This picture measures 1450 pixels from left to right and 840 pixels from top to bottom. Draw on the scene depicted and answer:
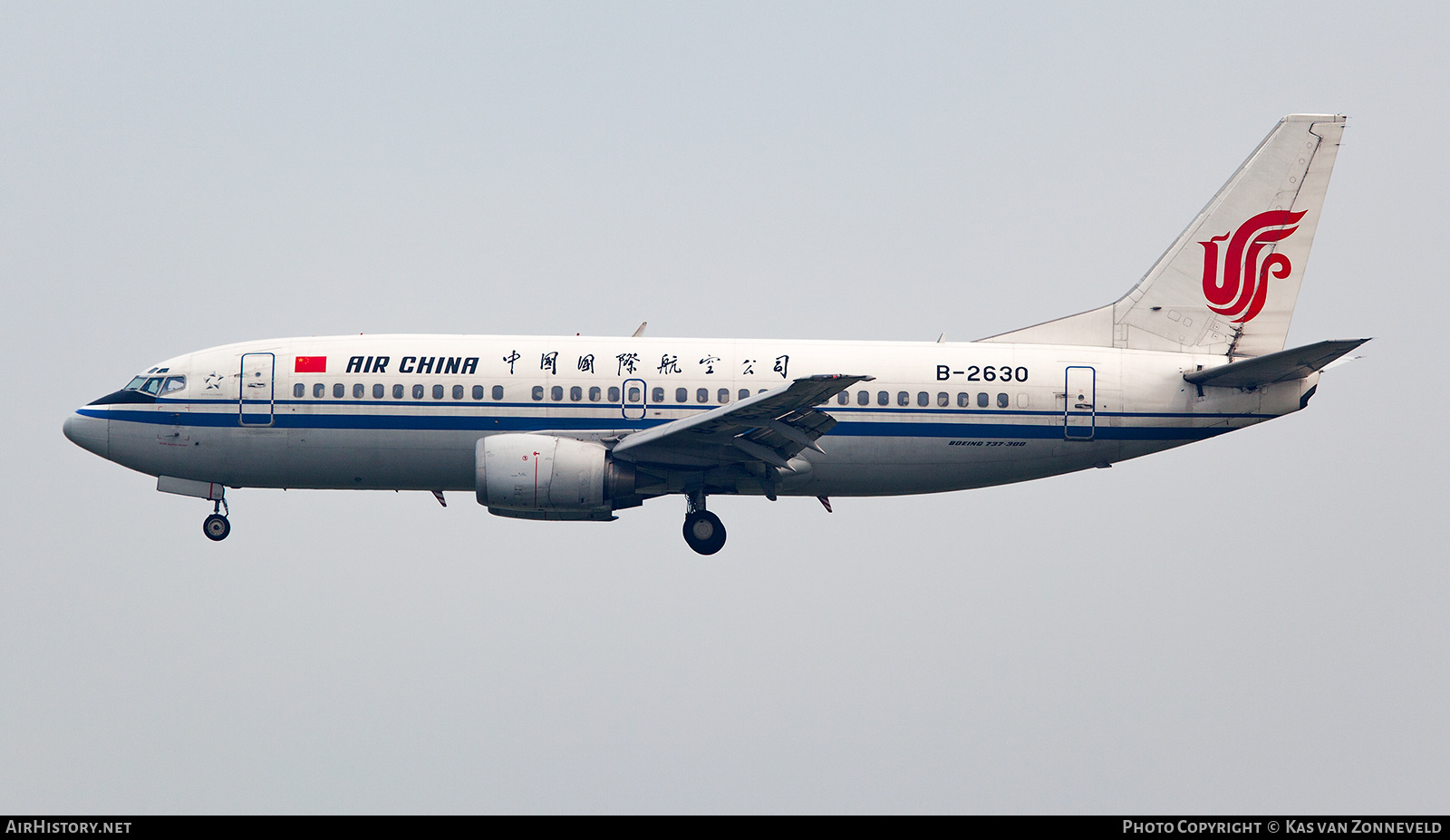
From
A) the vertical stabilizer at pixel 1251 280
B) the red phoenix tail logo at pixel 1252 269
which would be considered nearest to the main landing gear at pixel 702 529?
the vertical stabilizer at pixel 1251 280

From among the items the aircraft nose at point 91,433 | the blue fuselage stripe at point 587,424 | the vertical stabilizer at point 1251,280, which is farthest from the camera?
the vertical stabilizer at point 1251,280

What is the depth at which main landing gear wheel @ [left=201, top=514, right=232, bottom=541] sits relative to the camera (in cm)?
3158

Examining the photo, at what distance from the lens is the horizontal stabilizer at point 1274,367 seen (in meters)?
28.5

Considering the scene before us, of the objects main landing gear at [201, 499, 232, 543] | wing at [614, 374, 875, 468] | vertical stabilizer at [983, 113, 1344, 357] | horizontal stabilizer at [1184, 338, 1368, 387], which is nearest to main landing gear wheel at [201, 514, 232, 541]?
main landing gear at [201, 499, 232, 543]

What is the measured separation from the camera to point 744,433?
2903 centimetres

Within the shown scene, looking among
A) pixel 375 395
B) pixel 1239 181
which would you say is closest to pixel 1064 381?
pixel 1239 181

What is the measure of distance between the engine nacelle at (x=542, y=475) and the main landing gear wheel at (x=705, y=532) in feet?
7.73

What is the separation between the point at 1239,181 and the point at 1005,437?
860 cm

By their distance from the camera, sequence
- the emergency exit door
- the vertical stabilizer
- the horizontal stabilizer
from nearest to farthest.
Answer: the horizontal stabilizer < the emergency exit door < the vertical stabilizer

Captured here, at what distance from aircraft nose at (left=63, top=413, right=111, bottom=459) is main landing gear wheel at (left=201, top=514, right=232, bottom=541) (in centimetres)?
268

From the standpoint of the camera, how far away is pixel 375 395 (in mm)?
30438

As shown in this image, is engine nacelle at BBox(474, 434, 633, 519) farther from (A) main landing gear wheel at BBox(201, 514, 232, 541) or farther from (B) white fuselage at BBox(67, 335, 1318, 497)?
(A) main landing gear wheel at BBox(201, 514, 232, 541)

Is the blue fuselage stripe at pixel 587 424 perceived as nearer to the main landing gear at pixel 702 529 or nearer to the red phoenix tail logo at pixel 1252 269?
the main landing gear at pixel 702 529

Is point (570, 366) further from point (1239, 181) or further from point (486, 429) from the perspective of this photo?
point (1239, 181)
